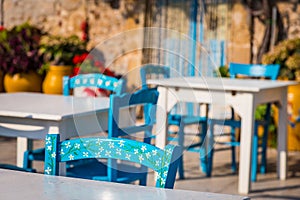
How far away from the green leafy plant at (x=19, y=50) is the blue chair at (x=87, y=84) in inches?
164

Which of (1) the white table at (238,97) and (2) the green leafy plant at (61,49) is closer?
(1) the white table at (238,97)

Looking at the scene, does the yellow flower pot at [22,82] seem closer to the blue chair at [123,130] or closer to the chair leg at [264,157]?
the chair leg at [264,157]

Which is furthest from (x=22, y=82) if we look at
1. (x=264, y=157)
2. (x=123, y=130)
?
(x=123, y=130)

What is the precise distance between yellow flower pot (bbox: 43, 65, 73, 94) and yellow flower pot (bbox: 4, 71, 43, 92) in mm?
198

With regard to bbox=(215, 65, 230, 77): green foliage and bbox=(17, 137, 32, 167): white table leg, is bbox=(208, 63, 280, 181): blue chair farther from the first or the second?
bbox=(17, 137, 32, 167): white table leg

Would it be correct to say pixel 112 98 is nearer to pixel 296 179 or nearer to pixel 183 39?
pixel 296 179

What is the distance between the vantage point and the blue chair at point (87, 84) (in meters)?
3.96

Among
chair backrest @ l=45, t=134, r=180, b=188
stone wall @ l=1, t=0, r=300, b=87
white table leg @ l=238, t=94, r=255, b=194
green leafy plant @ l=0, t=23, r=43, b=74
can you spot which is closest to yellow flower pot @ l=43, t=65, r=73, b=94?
green leafy plant @ l=0, t=23, r=43, b=74

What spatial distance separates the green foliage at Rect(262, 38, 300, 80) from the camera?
6.84m

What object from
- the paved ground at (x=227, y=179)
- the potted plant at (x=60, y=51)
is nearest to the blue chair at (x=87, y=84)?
the paved ground at (x=227, y=179)

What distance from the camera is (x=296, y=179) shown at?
18.5 feet

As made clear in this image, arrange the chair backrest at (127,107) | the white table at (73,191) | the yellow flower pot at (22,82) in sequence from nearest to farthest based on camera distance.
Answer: the white table at (73,191), the chair backrest at (127,107), the yellow flower pot at (22,82)

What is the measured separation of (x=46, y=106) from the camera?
3783 mm

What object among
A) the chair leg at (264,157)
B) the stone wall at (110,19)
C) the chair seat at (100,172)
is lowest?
the chair leg at (264,157)
